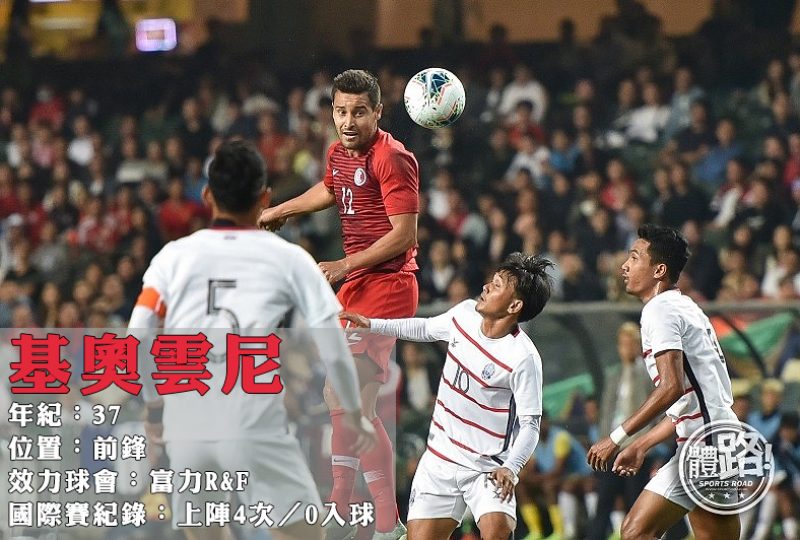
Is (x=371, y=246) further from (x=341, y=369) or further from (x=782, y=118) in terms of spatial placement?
(x=782, y=118)

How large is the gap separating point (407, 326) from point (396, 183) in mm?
772

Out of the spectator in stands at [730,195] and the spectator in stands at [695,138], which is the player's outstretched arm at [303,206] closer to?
the spectator in stands at [730,195]

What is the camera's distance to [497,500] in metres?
6.66

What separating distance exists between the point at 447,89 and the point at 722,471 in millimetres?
2523

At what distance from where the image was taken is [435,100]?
24.7ft

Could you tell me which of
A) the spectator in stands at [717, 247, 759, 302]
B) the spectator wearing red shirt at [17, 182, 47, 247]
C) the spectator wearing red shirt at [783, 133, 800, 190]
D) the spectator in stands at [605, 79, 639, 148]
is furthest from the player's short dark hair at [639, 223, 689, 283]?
the spectator wearing red shirt at [17, 182, 47, 247]

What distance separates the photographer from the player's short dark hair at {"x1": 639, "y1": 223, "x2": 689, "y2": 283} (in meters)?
6.90

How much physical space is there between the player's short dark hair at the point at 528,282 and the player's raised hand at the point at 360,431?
1586mm

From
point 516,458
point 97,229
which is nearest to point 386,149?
point 516,458

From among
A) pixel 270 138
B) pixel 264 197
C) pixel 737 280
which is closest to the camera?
pixel 264 197

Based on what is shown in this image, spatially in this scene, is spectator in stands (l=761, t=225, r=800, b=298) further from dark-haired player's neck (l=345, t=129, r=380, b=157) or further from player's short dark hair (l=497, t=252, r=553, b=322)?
dark-haired player's neck (l=345, t=129, r=380, b=157)

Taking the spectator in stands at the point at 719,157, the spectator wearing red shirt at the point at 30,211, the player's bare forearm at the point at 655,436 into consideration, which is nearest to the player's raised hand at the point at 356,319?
the player's bare forearm at the point at 655,436

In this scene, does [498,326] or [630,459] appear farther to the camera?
[498,326]

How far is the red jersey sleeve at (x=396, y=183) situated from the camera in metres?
7.11
